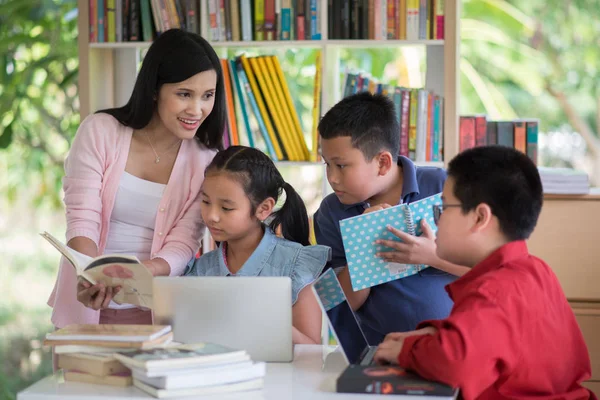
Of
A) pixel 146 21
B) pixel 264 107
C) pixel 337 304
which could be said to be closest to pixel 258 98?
pixel 264 107

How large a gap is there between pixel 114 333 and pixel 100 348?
0.04 m

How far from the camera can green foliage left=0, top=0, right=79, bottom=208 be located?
390 cm

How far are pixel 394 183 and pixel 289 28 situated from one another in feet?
4.49

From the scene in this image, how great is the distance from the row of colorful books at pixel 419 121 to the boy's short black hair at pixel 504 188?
1.56 m

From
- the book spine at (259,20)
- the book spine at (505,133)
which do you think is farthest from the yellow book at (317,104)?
the book spine at (505,133)

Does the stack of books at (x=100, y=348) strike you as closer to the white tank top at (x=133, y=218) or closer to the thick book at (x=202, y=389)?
the thick book at (x=202, y=389)

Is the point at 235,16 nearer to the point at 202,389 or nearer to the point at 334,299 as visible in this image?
the point at 334,299

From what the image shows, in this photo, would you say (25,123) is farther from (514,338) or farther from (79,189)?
(514,338)

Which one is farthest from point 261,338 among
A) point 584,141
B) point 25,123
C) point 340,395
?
point 584,141

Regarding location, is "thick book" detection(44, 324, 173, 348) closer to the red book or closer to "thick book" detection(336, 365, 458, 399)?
"thick book" detection(336, 365, 458, 399)

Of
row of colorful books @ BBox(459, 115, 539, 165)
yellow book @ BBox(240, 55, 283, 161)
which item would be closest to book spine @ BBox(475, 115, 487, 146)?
row of colorful books @ BBox(459, 115, 539, 165)

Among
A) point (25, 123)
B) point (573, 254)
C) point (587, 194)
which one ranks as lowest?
point (573, 254)

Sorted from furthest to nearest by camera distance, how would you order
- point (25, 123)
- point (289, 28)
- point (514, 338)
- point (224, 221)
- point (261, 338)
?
point (25, 123), point (289, 28), point (224, 221), point (261, 338), point (514, 338)

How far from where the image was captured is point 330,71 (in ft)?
10.8
